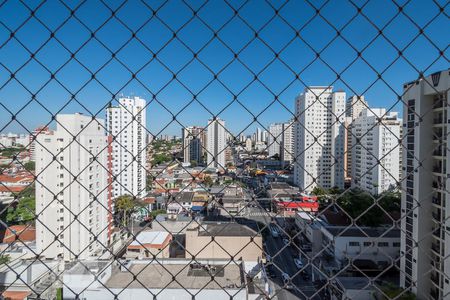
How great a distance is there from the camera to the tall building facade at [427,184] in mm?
1063

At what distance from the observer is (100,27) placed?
812mm

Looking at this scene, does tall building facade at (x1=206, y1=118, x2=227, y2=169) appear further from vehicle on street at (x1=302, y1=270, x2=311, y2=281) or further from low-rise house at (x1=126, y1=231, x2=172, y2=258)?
vehicle on street at (x1=302, y1=270, x2=311, y2=281)

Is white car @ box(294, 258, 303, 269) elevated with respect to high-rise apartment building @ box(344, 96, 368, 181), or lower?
lower

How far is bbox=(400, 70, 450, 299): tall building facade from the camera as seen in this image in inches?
41.9

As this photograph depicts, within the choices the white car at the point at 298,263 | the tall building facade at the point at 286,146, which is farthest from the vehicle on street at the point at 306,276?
the tall building facade at the point at 286,146

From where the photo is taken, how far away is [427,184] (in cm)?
229

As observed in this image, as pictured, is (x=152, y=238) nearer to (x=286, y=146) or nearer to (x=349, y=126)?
(x=349, y=126)

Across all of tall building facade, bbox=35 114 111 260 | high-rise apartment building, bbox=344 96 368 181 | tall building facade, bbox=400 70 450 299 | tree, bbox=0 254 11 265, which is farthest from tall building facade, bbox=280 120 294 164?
tall building facade, bbox=35 114 111 260

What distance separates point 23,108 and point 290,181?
1650 centimetres

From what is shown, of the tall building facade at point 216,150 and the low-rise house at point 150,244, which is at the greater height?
the tall building facade at point 216,150

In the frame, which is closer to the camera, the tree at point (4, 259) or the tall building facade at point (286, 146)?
the tall building facade at point (286, 146)

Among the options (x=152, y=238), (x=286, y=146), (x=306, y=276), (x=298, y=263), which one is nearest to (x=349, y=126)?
(x=306, y=276)

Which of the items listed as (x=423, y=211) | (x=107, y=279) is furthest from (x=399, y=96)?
(x=107, y=279)

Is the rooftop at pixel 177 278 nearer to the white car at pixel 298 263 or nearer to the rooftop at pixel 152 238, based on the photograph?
the rooftop at pixel 152 238
